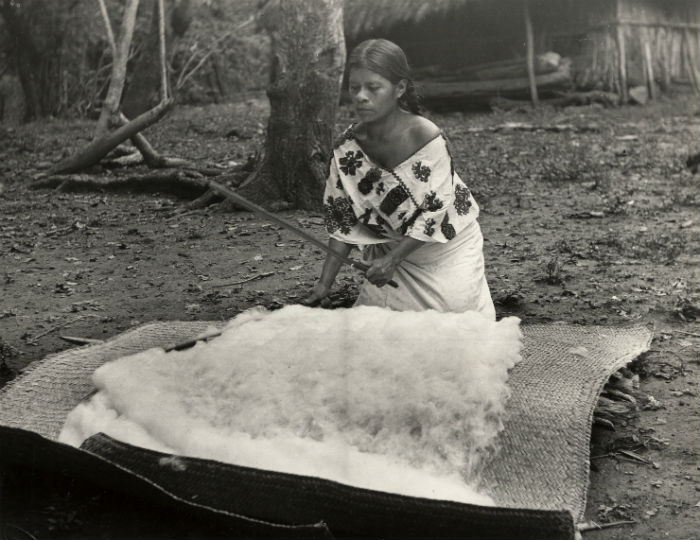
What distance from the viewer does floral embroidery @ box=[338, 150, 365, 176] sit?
316cm

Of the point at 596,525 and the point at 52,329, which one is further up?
the point at 596,525

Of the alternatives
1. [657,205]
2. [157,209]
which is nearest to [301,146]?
[157,209]

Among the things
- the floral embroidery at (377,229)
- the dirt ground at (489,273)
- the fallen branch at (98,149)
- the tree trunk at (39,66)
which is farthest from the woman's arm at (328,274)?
the tree trunk at (39,66)

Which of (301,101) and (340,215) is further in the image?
(301,101)

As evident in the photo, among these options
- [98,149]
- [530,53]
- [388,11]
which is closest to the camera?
[98,149]

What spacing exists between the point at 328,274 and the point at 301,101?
2.59m

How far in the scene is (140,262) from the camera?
464cm

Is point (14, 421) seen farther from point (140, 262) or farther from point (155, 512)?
point (140, 262)

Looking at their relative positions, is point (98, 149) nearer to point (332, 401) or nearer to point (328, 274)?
point (328, 274)

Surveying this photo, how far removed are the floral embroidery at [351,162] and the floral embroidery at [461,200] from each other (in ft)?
1.27

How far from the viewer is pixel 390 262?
9.82 feet

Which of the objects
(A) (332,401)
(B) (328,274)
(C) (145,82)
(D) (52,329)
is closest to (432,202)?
(B) (328,274)

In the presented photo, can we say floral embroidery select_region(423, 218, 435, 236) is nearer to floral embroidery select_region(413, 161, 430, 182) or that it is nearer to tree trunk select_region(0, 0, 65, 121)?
floral embroidery select_region(413, 161, 430, 182)

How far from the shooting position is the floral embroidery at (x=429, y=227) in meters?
3.03
